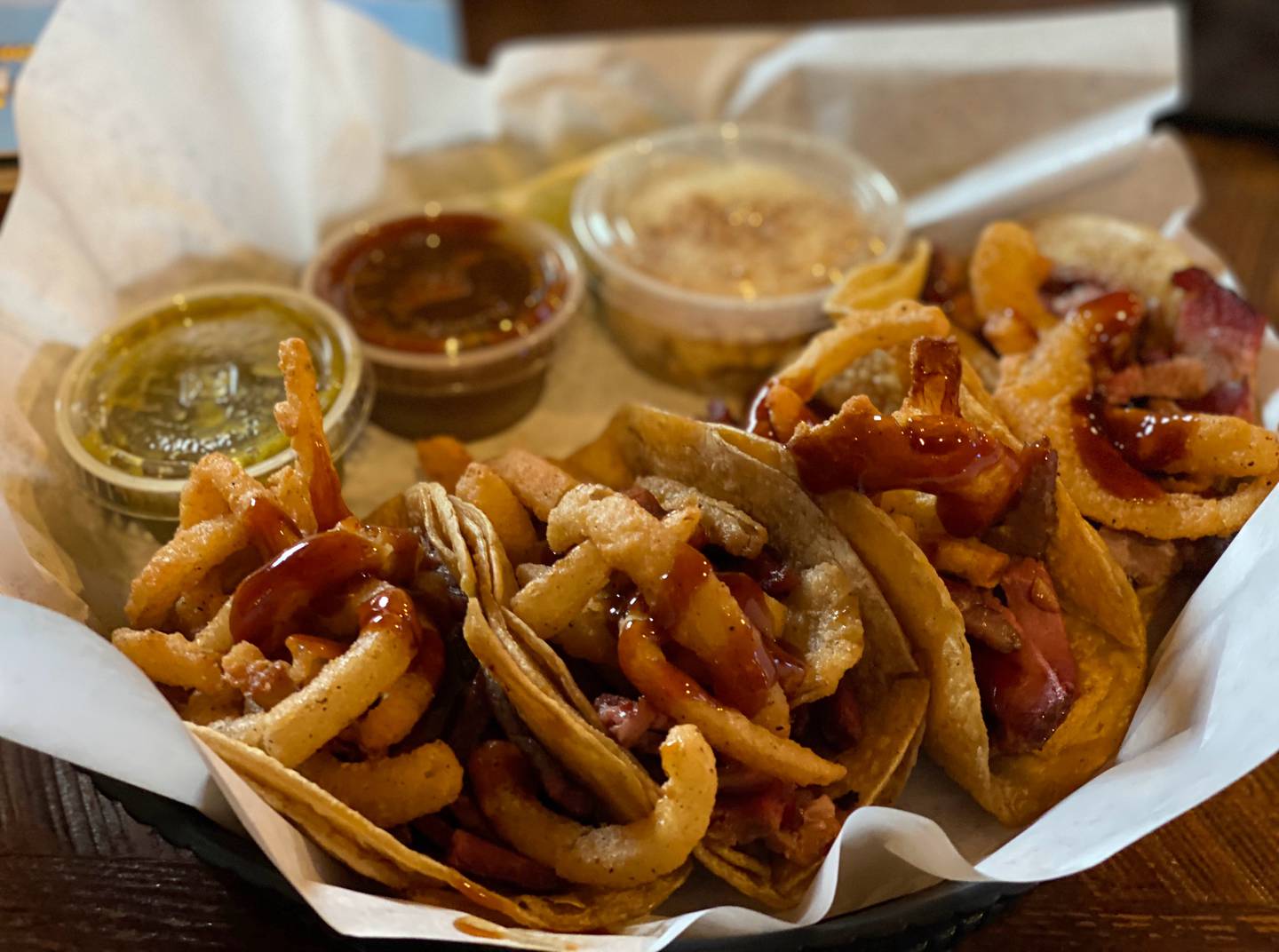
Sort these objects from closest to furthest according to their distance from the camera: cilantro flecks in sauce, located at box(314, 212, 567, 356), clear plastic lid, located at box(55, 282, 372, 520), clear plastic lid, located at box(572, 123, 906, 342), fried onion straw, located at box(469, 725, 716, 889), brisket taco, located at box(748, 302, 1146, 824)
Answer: fried onion straw, located at box(469, 725, 716, 889) → brisket taco, located at box(748, 302, 1146, 824) → clear plastic lid, located at box(55, 282, 372, 520) → cilantro flecks in sauce, located at box(314, 212, 567, 356) → clear plastic lid, located at box(572, 123, 906, 342)

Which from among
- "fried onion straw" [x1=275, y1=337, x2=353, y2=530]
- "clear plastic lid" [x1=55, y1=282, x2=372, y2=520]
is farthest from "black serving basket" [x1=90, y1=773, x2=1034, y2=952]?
"clear plastic lid" [x1=55, y1=282, x2=372, y2=520]

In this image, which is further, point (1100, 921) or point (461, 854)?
point (1100, 921)

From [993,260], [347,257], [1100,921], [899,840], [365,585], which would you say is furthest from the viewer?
[347,257]

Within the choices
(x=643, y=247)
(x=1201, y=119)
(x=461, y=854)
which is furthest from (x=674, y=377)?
(x=1201, y=119)

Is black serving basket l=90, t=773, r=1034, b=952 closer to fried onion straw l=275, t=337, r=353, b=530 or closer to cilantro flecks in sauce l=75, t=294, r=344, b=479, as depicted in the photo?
fried onion straw l=275, t=337, r=353, b=530

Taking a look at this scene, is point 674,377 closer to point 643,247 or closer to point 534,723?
point 643,247

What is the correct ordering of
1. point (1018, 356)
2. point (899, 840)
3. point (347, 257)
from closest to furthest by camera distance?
point (899, 840) < point (1018, 356) < point (347, 257)

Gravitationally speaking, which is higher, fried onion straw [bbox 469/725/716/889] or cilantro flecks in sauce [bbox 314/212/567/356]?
cilantro flecks in sauce [bbox 314/212/567/356]
